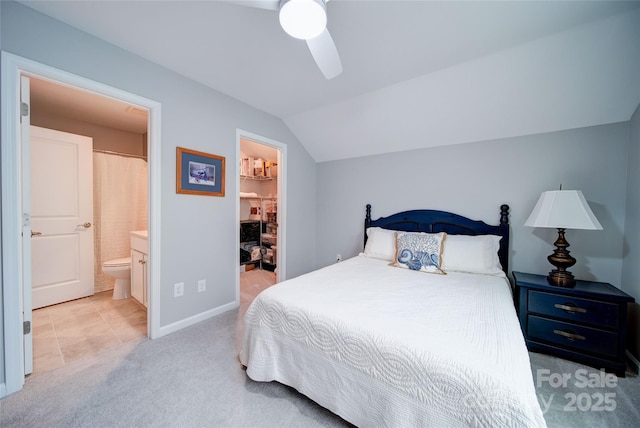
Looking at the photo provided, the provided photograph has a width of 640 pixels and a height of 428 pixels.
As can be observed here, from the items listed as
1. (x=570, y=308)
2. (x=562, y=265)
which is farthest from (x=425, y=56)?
(x=570, y=308)

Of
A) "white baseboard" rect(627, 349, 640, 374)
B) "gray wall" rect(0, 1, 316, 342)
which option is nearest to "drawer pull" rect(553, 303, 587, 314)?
"white baseboard" rect(627, 349, 640, 374)

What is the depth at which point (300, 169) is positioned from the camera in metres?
3.61

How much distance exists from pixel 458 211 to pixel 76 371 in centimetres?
364

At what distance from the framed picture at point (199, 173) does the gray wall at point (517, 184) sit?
1808 millimetres

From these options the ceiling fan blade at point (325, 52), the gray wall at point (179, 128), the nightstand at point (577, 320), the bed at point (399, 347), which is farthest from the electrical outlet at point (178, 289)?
the nightstand at point (577, 320)

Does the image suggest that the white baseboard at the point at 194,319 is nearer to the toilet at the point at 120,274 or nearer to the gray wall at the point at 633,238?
the toilet at the point at 120,274

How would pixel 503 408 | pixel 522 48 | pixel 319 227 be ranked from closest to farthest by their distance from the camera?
1. pixel 503 408
2. pixel 522 48
3. pixel 319 227

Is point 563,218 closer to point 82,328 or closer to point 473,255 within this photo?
point 473,255

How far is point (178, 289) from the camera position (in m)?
2.27

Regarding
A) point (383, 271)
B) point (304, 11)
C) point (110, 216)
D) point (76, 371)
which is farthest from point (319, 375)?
point (110, 216)

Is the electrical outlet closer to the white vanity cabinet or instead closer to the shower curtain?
the white vanity cabinet

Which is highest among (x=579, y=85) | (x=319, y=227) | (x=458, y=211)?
(x=579, y=85)

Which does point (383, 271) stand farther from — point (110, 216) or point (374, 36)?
point (110, 216)

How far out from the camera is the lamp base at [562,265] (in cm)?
190
